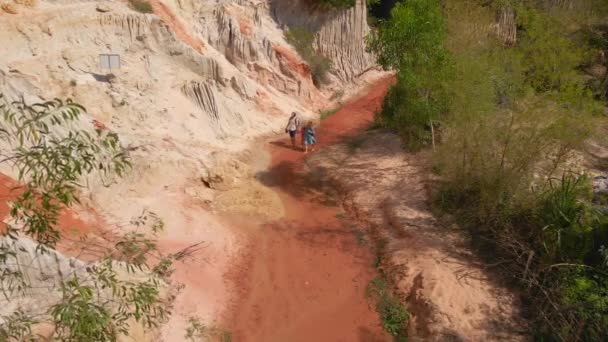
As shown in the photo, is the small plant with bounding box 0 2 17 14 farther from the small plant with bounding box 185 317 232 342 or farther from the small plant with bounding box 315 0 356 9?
the small plant with bounding box 315 0 356 9

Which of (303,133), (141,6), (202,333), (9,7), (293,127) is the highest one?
(9,7)

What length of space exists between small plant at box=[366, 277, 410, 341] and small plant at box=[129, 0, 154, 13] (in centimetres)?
1080

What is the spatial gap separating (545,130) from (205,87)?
9035 millimetres

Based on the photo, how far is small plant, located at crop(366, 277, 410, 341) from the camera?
282 inches

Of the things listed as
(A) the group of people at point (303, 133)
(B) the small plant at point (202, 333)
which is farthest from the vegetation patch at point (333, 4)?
(B) the small plant at point (202, 333)

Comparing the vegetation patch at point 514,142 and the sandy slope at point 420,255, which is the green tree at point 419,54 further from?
the sandy slope at point 420,255

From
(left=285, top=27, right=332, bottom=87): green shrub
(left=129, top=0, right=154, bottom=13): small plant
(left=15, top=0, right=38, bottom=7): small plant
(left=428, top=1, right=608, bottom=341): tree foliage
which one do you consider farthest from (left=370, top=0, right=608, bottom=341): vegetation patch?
(left=15, top=0, right=38, bottom=7): small plant

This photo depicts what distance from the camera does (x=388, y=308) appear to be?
7492mm

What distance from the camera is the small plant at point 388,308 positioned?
7152 mm

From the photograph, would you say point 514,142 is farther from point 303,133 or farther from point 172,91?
point 172,91

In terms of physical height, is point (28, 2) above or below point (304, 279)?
above

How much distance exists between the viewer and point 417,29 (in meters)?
9.80

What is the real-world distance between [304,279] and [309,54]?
1310cm

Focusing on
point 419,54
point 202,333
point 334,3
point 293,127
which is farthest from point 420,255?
point 334,3
